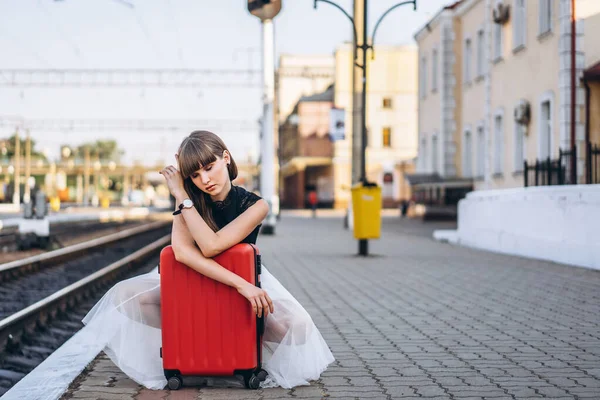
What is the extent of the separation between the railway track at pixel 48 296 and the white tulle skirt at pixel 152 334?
3.86 feet

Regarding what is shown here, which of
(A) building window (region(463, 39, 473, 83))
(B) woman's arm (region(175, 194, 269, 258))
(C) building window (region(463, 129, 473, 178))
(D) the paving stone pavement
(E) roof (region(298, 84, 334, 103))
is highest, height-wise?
(E) roof (region(298, 84, 334, 103))

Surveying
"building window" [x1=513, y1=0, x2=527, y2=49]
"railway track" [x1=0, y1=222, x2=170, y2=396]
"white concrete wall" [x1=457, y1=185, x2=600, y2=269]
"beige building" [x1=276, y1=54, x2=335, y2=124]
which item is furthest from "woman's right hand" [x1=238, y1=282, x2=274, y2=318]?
"beige building" [x1=276, y1=54, x2=335, y2=124]

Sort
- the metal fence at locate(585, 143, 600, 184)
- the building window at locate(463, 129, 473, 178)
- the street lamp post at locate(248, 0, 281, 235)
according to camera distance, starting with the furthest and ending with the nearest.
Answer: the building window at locate(463, 129, 473, 178) < the street lamp post at locate(248, 0, 281, 235) < the metal fence at locate(585, 143, 600, 184)

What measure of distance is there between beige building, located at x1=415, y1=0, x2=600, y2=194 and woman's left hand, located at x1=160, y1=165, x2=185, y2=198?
1241cm

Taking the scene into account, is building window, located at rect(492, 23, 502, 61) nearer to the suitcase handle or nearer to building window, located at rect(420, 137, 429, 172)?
building window, located at rect(420, 137, 429, 172)

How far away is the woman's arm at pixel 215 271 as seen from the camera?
4863mm

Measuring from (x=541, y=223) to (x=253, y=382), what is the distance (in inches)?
434

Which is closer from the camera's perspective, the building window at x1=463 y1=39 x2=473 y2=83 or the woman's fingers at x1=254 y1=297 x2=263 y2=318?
the woman's fingers at x1=254 y1=297 x2=263 y2=318

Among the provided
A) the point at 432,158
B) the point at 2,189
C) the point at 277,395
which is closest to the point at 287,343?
the point at 277,395

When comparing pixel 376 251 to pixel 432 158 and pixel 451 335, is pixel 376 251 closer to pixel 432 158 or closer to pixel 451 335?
pixel 451 335

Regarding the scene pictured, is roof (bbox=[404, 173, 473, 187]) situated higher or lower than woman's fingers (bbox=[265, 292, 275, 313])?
higher

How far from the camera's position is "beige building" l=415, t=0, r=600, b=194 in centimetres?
1936

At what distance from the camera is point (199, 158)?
495 cm

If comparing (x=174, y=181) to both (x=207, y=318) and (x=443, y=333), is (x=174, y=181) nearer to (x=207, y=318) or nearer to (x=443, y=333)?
(x=207, y=318)
